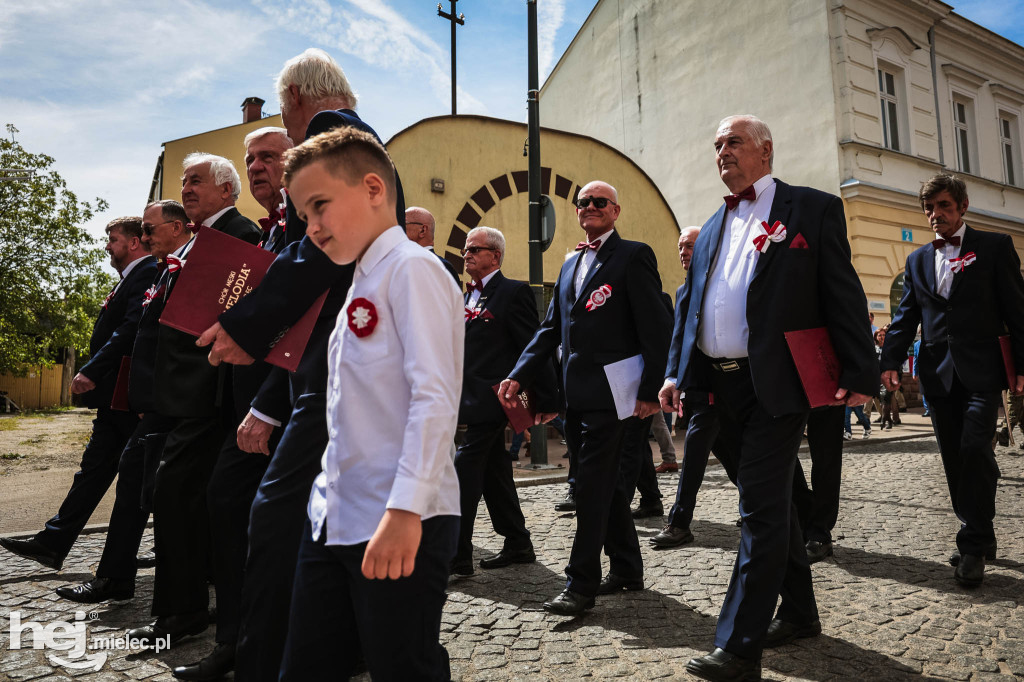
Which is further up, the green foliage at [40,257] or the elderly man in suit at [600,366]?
the green foliage at [40,257]

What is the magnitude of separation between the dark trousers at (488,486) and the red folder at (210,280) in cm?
194

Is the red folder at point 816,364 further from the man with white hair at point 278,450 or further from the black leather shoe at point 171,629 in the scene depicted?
the black leather shoe at point 171,629

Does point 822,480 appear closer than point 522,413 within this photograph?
No

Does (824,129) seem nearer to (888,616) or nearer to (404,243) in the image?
(888,616)

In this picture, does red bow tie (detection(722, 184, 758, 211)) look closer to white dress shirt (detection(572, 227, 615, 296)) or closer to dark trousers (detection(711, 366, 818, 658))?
dark trousers (detection(711, 366, 818, 658))

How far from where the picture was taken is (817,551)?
14.6ft

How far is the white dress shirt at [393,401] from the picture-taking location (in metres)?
1.54

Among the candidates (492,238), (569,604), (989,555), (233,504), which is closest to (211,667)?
(233,504)

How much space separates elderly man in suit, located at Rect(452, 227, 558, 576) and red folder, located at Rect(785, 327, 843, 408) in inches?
68.3

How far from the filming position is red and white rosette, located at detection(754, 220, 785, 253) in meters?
2.96

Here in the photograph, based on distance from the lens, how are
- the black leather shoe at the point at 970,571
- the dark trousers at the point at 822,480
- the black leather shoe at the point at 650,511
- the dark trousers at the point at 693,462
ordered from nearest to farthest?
the black leather shoe at the point at 970,571 → the dark trousers at the point at 822,480 → the dark trousers at the point at 693,462 → the black leather shoe at the point at 650,511

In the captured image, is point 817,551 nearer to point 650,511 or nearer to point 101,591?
point 650,511

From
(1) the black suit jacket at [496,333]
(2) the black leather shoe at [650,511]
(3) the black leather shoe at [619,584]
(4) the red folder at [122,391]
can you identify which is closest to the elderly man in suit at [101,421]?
(4) the red folder at [122,391]

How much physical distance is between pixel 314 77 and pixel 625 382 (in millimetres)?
2039
